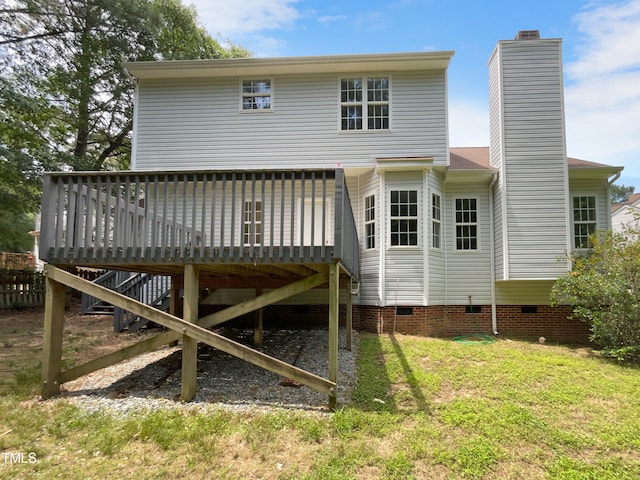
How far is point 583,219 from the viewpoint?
10.8 metres

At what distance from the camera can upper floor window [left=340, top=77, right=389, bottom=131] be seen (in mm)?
10648

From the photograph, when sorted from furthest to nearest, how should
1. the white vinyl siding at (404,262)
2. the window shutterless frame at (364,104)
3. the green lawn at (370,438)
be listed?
the window shutterless frame at (364,104) < the white vinyl siding at (404,262) < the green lawn at (370,438)

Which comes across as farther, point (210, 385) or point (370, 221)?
point (370, 221)

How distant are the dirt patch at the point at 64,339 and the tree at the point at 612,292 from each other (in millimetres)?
10629

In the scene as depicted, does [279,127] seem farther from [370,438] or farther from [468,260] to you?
[370,438]

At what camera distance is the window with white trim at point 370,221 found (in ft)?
33.8

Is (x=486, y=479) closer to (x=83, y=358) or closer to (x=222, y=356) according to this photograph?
(x=222, y=356)

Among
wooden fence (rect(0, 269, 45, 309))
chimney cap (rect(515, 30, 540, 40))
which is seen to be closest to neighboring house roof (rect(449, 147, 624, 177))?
chimney cap (rect(515, 30, 540, 40))

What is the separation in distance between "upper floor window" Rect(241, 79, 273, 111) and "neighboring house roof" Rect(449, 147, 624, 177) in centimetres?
587

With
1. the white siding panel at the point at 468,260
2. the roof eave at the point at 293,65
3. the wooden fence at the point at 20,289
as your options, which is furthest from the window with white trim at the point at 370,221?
the wooden fence at the point at 20,289

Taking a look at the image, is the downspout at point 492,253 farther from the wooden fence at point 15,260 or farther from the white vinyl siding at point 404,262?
the wooden fence at point 15,260

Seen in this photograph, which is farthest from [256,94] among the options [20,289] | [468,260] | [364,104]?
[20,289]

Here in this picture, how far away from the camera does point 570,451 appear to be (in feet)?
12.4

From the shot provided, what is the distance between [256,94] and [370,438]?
9.84 m
